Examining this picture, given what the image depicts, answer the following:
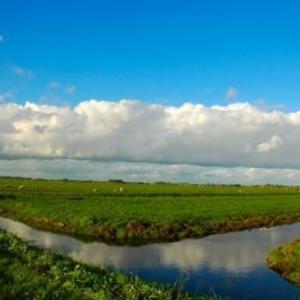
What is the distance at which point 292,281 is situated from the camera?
25266 millimetres

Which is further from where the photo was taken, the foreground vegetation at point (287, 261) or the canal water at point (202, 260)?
the foreground vegetation at point (287, 261)

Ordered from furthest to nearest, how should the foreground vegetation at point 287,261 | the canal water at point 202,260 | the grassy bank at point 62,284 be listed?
the foreground vegetation at point 287,261 < the canal water at point 202,260 < the grassy bank at point 62,284

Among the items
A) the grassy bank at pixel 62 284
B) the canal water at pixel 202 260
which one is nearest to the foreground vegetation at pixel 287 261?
the canal water at pixel 202 260

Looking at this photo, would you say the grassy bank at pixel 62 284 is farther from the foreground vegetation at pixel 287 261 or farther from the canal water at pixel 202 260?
the foreground vegetation at pixel 287 261

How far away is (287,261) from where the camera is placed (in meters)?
28.5

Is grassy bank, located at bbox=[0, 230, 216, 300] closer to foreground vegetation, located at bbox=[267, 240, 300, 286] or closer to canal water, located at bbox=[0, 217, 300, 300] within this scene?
canal water, located at bbox=[0, 217, 300, 300]

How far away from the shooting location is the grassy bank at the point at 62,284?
1523 centimetres

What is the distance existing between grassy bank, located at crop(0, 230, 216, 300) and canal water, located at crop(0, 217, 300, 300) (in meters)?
5.19

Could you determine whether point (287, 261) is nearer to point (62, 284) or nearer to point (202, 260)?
point (202, 260)

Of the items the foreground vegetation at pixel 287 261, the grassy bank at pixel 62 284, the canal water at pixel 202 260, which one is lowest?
the canal water at pixel 202 260

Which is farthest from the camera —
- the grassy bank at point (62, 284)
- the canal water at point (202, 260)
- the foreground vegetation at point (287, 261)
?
the foreground vegetation at point (287, 261)

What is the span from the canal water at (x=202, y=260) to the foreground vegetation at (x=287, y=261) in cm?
52

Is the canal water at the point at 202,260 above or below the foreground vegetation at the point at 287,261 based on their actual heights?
below

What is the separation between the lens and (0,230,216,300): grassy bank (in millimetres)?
15234
